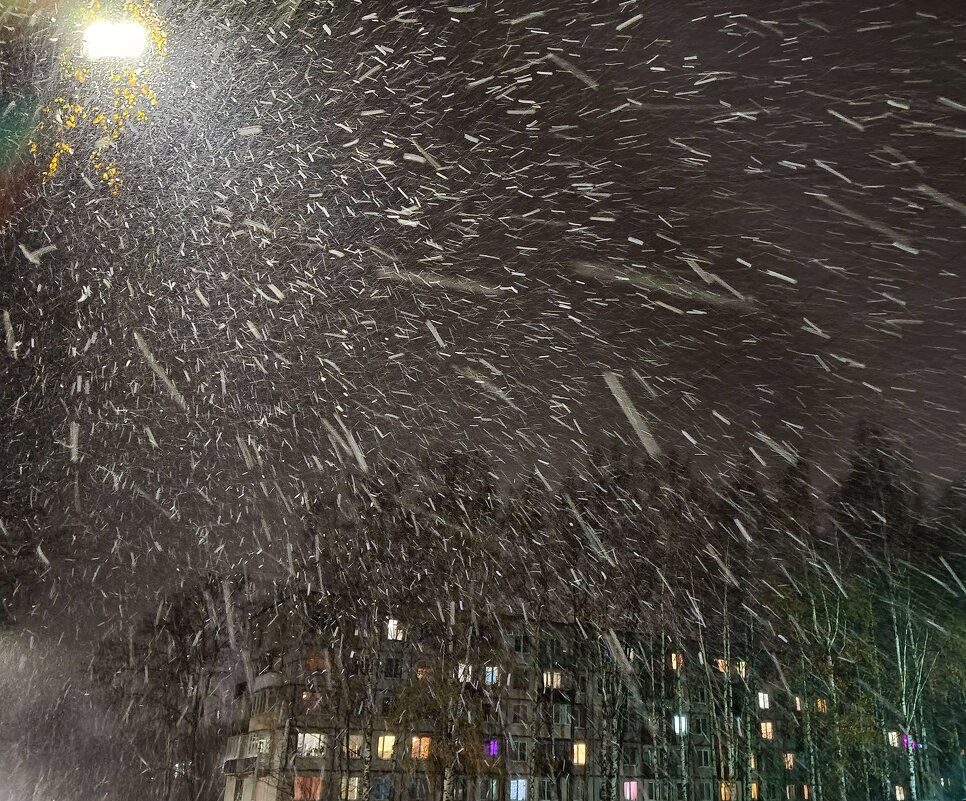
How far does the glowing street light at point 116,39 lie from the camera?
4312 millimetres

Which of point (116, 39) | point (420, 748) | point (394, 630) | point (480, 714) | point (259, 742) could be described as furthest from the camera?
point (259, 742)

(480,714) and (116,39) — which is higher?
(116,39)

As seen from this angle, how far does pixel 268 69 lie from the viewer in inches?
429

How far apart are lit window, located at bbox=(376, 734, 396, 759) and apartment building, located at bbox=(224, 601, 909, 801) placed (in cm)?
9

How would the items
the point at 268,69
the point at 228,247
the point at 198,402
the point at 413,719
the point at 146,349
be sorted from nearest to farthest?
the point at 268,69 < the point at 228,247 < the point at 146,349 < the point at 198,402 < the point at 413,719

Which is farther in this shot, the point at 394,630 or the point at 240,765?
the point at 240,765

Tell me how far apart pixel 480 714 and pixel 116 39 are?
86.2 ft

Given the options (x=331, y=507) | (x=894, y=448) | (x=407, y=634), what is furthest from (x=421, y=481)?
(x=894, y=448)

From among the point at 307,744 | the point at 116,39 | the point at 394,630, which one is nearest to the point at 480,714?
the point at 394,630

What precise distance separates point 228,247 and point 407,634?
17658 millimetres

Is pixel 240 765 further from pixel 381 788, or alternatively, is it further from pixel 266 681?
pixel 381 788

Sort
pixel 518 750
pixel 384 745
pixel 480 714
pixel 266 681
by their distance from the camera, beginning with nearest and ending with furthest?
pixel 480 714 → pixel 384 745 → pixel 518 750 → pixel 266 681

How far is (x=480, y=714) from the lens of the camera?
87.7ft

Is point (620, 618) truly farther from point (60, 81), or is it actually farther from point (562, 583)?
point (60, 81)
